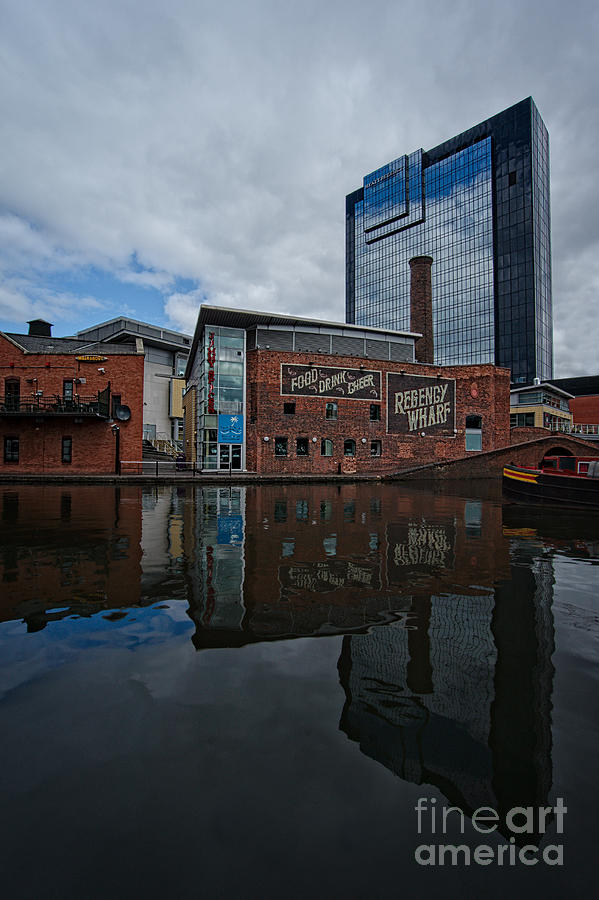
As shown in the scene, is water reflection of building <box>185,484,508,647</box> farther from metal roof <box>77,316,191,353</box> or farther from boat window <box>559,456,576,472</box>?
metal roof <box>77,316,191,353</box>

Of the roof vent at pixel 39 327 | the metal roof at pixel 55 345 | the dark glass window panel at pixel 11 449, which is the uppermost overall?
the roof vent at pixel 39 327

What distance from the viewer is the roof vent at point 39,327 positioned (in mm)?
36072

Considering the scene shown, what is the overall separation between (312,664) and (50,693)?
167 centimetres

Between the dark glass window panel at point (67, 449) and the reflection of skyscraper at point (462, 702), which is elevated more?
the dark glass window panel at point (67, 449)

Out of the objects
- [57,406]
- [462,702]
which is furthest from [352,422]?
[462,702]

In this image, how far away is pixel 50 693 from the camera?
2.68 m

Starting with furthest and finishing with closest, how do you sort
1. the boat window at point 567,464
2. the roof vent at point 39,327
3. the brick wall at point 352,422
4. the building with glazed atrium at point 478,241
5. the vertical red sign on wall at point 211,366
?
the building with glazed atrium at point 478,241 → the roof vent at point 39,327 → the brick wall at point 352,422 → the vertical red sign on wall at point 211,366 → the boat window at point 567,464

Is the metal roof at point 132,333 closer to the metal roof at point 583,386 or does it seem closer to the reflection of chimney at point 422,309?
the reflection of chimney at point 422,309

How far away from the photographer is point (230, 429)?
97.9ft

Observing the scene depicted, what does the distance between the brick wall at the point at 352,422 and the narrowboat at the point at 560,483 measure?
1564cm

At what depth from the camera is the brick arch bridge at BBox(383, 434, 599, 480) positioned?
3094 cm

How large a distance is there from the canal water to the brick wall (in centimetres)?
2533

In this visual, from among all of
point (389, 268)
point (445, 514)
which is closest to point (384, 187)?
point (389, 268)

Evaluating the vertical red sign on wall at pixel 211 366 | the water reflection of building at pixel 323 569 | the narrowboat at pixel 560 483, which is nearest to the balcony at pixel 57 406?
the vertical red sign on wall at pixel 211 366
